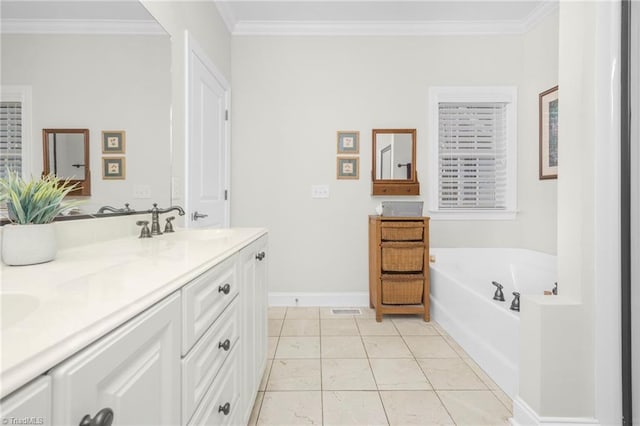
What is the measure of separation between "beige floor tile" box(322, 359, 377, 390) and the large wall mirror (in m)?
1.53

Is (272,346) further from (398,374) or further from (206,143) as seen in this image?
(206,143)

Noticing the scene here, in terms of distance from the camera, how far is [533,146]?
3.15m

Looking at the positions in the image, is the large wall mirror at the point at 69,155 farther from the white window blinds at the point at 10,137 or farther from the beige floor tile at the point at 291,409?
the beige floor tile at the point at 291,409

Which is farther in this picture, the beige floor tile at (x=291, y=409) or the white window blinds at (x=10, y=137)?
the beige floor tile at (x=291, y=409)

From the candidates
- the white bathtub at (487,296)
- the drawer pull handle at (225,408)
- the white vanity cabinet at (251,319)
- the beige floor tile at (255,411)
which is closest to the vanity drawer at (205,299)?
the white vanity cabinet at (251,319)

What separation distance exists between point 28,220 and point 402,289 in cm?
251

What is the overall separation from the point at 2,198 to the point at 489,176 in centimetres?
352

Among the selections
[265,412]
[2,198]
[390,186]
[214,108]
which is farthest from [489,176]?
[2,198]

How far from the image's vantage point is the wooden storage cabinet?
110 inches

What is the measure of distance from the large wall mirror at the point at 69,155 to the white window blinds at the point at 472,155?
2897 millimetres

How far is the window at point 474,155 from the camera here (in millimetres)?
3238

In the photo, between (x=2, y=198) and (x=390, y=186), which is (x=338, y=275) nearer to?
(x=390, y=186)

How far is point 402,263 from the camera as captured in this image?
2807mm

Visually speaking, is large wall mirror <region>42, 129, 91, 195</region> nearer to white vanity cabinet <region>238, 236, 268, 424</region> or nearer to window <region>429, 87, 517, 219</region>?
white vanity cabinet <region>238, 236, 268, 424</region>
